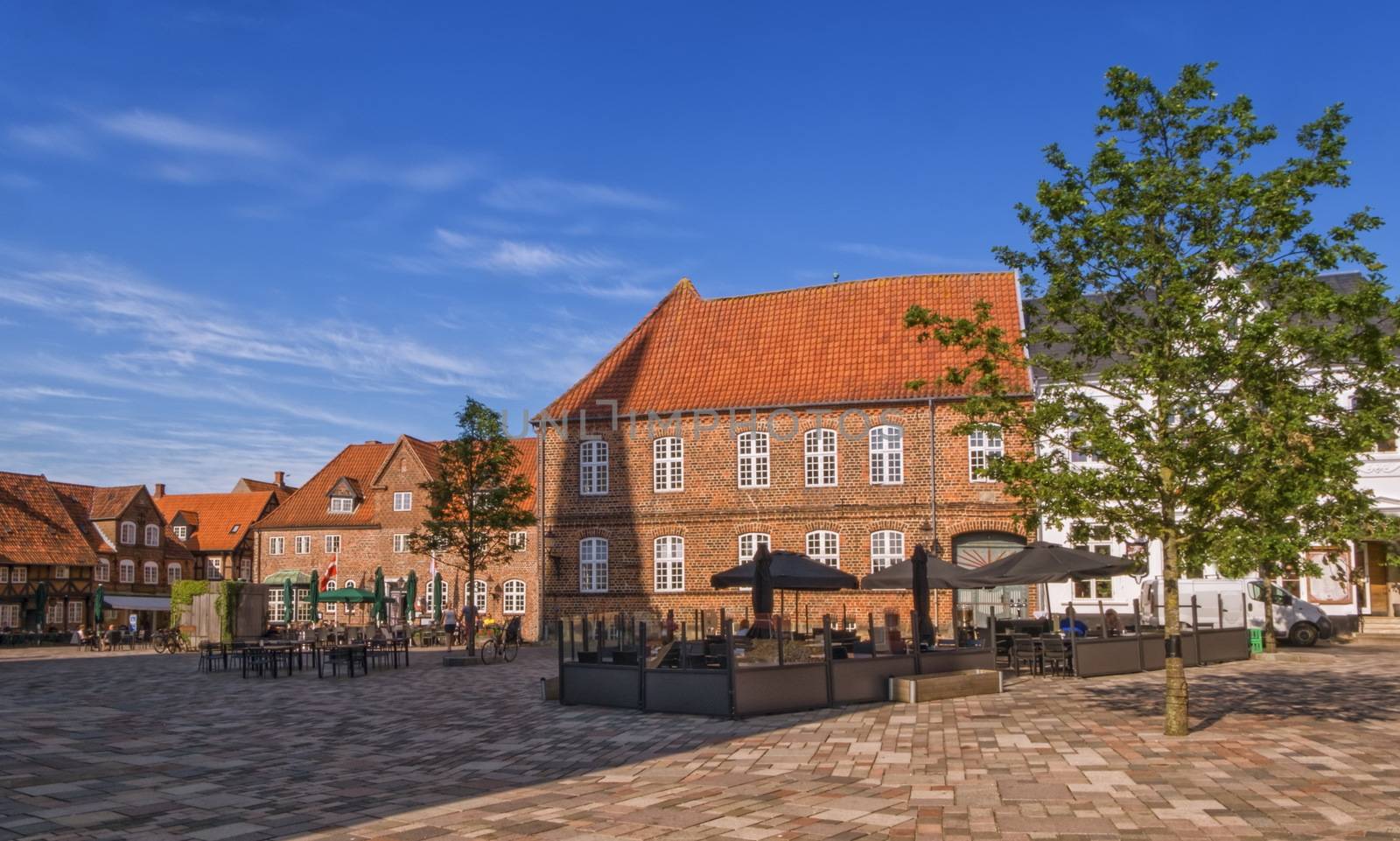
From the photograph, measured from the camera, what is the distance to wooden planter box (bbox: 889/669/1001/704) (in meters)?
16.4

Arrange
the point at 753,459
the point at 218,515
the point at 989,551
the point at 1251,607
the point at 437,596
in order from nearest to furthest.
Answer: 1. the point at 1251,607
2. the point at 989,551
3. the point at 753,459
4. the point at 437,596
5. the point at 218,515

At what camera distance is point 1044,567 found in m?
20.6

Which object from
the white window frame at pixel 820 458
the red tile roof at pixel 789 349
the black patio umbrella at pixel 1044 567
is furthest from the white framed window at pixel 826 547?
the black patio umbrella at pixel 1044 567

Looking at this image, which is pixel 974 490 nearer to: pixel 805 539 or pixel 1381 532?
pixel 805 539

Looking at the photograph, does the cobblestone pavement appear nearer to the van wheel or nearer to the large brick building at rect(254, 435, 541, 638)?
the van wheel

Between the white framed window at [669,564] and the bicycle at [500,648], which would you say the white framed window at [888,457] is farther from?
the bicycle at [500,648]

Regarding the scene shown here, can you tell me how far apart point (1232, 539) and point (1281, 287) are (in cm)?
297

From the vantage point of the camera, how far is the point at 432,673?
78.6 feet

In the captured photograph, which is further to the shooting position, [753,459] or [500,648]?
[753,459]

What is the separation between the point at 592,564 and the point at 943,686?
788 inches

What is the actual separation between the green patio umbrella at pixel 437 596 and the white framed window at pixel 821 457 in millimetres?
20512

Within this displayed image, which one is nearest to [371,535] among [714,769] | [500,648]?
[500,648]

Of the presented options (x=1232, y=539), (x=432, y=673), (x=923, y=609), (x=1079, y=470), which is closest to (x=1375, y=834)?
(x=1232, y=539)

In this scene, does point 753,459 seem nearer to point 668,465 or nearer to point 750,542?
point 750,542
